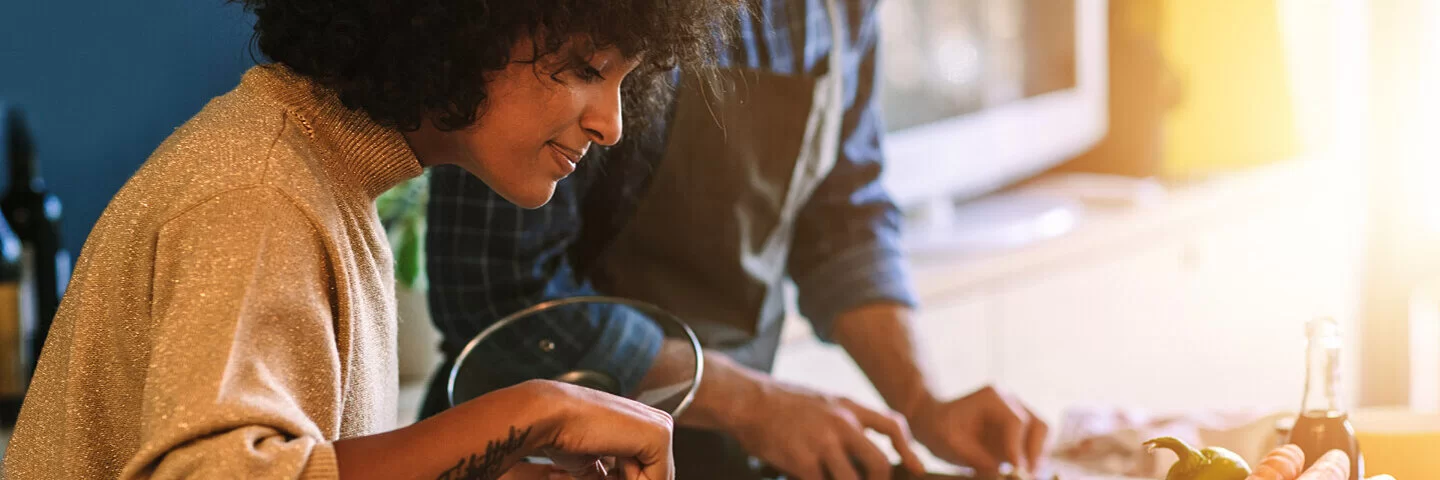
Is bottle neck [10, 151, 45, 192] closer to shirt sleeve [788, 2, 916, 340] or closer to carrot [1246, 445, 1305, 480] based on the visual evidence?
shirt sleeve [788, 2, 916, 340]

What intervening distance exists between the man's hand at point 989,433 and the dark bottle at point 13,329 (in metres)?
0.90

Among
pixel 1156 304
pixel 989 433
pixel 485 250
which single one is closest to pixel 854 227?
pixel 989 433

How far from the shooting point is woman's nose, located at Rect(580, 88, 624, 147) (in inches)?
28.2

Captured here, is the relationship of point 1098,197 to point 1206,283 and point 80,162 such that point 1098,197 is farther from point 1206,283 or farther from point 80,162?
point 80,162

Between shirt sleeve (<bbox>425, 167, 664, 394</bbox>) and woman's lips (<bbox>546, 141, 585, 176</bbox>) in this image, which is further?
shirt sleeve (<bbox>425, 167, 664, 394</bbox>)

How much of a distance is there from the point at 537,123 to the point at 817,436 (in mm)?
438

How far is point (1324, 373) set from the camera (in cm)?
90

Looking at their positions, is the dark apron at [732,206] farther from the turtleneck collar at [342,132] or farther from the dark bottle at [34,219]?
the dark bottle at [34,219]

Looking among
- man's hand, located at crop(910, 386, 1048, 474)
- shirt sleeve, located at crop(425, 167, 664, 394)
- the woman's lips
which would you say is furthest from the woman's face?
man's hand, located at crop(910, 386, 1048, 474)

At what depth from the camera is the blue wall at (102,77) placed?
1.31 m

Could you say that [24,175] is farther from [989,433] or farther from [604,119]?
[989,433]

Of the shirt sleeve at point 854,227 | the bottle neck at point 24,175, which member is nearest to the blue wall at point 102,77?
the bottle neck at point 24,175

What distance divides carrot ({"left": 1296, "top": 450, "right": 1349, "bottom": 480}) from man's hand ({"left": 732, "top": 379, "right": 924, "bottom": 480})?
0.99 ft

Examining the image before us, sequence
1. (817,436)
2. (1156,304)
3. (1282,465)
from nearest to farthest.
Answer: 1. (1282,465)
2. (817,436)
3. (1156,304)
